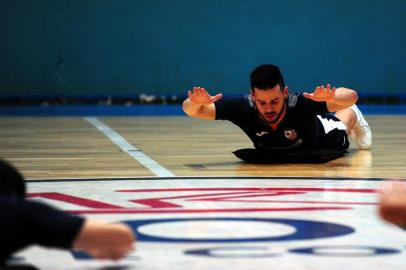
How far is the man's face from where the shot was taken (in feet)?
17.7

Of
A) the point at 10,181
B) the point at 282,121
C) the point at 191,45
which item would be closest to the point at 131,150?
the point at 282,121

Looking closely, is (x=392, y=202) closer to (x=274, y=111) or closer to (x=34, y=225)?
(x=34, y=225)

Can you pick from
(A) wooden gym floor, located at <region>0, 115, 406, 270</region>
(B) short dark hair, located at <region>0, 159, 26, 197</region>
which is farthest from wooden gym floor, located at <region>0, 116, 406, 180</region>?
(B) short dark hair, located at <region>0, 159, 26, 197</region>

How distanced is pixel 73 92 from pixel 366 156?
662cm

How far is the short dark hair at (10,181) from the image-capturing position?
2350 mm

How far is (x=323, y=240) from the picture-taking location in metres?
2.97

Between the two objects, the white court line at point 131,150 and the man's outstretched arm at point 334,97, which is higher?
the man's outstretched arm at point 334,97

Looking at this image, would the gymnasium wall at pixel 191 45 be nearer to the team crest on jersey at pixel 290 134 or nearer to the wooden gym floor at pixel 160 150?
the wooden gym floor at pixel 160 150

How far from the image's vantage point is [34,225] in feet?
7.31

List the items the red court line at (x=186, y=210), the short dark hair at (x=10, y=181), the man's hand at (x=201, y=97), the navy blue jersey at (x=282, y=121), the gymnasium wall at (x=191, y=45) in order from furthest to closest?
the gymnasium wall at (x=191, y=45) → the navy blue jersey at (x=282, y=121) → the man's hand at (x=201, y=97) → the red court line at (x=186, y=210) → the short dark hair at (x=10, y=181)

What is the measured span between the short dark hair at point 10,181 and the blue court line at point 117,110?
953 centimetres

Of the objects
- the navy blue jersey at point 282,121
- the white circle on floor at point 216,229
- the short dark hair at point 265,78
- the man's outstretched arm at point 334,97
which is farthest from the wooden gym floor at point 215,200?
the short dark hair at point 265,78

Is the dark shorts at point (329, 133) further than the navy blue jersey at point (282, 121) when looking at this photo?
Yes

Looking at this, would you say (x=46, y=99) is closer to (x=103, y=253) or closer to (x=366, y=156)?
(x=366, y=156)
